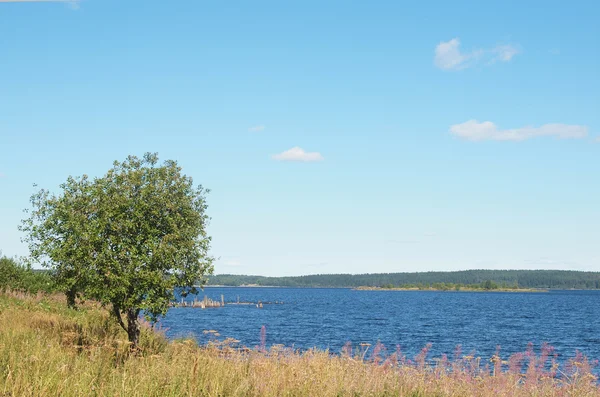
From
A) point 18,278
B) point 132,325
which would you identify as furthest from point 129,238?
point 18,278

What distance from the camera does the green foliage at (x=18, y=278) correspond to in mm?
41344

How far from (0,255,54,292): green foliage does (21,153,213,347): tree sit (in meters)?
23.0

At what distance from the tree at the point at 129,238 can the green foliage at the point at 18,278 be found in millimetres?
23004

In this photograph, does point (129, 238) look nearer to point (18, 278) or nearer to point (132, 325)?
point (132, 325)

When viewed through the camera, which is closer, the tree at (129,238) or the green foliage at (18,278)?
the tree at (129,238)

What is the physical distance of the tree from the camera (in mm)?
19328

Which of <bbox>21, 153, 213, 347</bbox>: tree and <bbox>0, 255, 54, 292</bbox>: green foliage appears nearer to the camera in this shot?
<bbox>21, 153, 213, 347</bbox>: tree

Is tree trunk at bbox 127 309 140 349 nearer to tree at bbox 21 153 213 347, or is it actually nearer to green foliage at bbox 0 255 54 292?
tree at bbox 21 153 213 347

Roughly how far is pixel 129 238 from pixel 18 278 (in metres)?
27.8

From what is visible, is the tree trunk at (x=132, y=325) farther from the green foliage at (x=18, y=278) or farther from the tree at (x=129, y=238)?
the green foliage at (x=18, y=278)

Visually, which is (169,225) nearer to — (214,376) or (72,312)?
(214,376)

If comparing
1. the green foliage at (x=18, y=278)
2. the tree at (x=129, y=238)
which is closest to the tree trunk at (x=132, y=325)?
the tree at (x=129, y=238)

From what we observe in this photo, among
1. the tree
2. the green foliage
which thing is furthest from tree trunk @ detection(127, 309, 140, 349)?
the green foliage

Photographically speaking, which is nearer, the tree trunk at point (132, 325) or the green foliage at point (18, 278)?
the tree trunk at point (132, 325)
